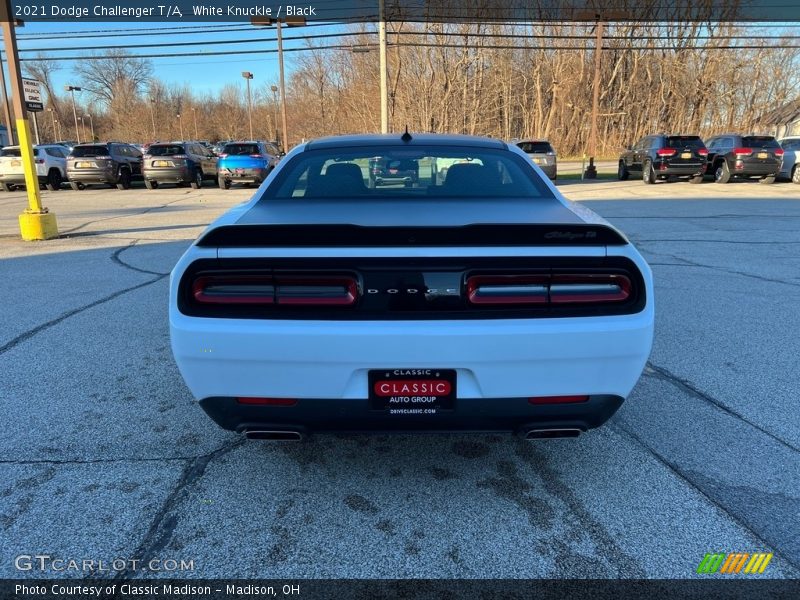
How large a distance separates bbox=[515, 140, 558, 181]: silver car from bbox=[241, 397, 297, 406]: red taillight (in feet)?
65.0

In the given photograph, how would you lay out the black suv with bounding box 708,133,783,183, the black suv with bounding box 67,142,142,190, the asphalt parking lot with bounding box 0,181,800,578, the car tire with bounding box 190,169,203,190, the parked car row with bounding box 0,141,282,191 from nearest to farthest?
1. the asphalt parking lot with bounding box 0,181,800,578
2. the black suv with bounding box 708,133,783,183
3. the parked car row with bounding box 0,141,282,191
4. the black suv with bounding box 67,142,142,190
5. the car tire with bounding box 190,169,203,190

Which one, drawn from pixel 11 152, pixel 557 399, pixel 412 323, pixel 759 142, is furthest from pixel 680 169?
pixel 11 152

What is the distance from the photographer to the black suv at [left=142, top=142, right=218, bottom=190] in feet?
68.2

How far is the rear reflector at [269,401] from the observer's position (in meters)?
2.32

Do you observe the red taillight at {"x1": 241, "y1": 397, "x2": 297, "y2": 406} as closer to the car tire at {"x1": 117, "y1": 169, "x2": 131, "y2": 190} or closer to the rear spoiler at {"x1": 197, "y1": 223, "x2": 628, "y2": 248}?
the rear spoiler at {"x1": 197, "y1": 223, "x2": 628, "y2": 248}

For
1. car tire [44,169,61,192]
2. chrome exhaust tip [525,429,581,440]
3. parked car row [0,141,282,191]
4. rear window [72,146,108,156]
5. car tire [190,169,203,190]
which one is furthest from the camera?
car tire [44,169,61,192]

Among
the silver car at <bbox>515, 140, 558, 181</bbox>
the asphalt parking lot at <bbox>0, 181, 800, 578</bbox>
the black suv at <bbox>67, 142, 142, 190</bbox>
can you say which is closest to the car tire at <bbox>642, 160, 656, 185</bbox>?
the silver car at <bbox>515, 140, 558, 181</bbox>

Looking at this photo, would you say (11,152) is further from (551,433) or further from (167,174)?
(551,433)

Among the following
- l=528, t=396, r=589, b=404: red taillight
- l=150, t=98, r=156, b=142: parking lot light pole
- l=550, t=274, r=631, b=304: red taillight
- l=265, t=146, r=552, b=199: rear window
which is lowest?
l=528, t=396, r=589, b=404: red taillight

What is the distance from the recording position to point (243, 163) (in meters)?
20.1

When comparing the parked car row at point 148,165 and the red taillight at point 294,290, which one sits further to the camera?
the parked car row at point 148,165

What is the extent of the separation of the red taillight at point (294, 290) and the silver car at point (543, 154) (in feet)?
64.6

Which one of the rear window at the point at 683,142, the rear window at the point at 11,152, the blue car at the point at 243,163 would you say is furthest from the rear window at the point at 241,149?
the rear window at the point at 683,142

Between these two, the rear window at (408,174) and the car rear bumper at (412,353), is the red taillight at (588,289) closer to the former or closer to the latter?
the car rear bumper at (412,353)
